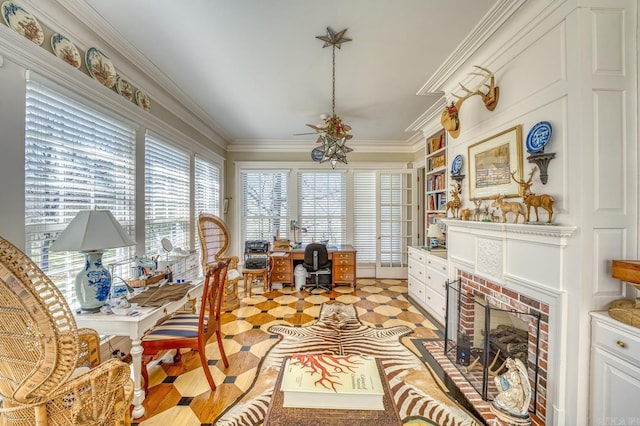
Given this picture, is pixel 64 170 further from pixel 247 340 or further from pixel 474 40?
pixel 474 40

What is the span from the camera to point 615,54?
1459 millimetres

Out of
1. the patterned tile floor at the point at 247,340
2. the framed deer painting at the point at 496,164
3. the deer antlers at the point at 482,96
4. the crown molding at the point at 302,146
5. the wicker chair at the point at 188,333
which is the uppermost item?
the crown molding at the point at 302,146

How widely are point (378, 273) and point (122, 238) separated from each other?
453 cm

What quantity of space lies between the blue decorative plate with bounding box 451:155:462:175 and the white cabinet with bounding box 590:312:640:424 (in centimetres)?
166

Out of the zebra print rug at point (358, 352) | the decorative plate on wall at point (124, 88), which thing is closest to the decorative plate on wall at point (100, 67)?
the decorative plate on wall at point (124, 88)

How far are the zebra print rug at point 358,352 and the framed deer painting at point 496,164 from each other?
1.64m

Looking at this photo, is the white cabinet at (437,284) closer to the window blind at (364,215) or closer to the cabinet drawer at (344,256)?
the cabinet drawer at (344,256)

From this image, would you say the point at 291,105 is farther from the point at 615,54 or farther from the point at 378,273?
the point at 378,273

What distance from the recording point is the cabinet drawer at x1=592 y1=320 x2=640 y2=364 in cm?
125

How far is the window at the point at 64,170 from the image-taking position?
1.67 meters

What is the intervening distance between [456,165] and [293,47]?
202 centimetres

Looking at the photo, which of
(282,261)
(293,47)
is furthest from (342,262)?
(293,47)

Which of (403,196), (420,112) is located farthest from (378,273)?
(420,112)

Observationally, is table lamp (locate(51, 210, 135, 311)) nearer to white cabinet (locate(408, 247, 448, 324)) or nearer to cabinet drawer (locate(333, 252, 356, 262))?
white cabinet (locate(408, 247, 448, 324))
